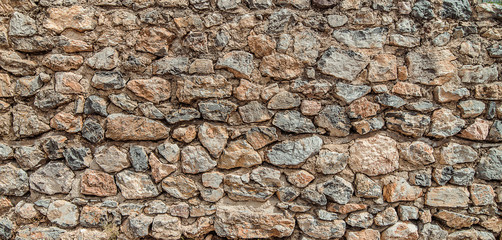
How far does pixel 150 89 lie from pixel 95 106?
401 millimetres

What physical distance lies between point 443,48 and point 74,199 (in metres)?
2.85

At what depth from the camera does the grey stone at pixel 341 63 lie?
2213mm

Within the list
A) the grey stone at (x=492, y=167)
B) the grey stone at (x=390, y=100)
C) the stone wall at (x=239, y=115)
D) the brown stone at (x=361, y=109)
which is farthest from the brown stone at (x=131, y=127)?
the grey stone at (x=492, y=167)

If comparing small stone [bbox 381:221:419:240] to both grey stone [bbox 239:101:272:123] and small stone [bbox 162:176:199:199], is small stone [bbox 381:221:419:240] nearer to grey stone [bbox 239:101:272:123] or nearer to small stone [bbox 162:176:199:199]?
grey stone [bbox 239:101:272:123]

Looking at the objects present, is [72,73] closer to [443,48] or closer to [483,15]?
[443,48]

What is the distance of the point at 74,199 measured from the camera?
7.29ft

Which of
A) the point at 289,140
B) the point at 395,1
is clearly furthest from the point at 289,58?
the point at 395,1

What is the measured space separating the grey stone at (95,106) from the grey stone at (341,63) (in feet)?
5.08

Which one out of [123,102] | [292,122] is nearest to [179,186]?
[123,102]

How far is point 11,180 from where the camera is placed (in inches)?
87.7

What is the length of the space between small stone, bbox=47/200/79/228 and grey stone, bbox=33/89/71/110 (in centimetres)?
68

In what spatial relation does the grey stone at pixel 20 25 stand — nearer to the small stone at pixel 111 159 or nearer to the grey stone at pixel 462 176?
the small stone at pixel 111 159

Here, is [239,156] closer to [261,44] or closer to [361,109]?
[261,44]

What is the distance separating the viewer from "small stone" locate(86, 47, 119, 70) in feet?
7.22
